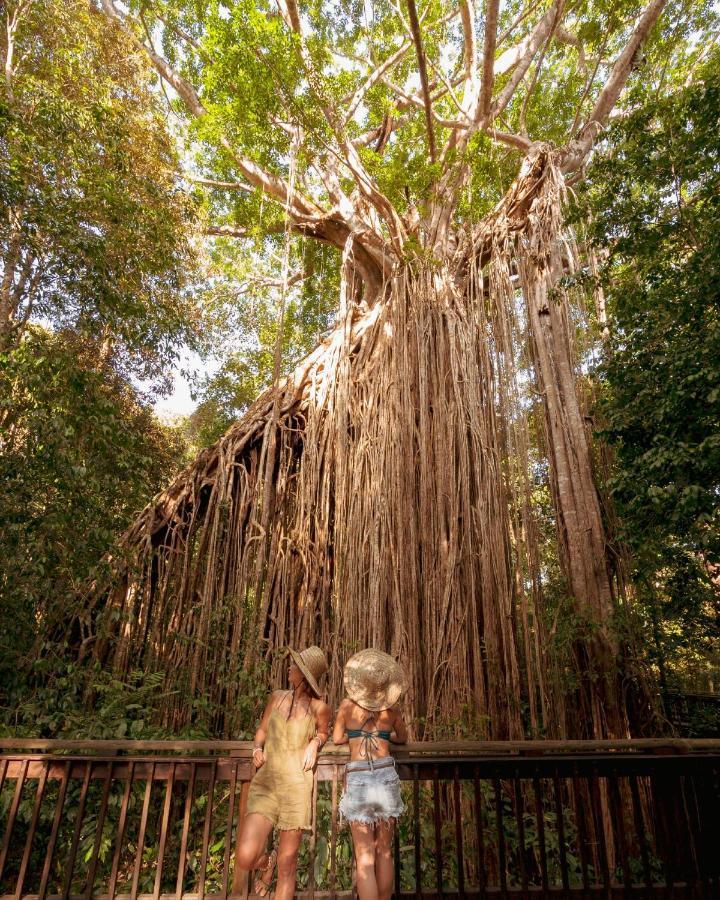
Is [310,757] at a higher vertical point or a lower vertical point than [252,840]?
higher

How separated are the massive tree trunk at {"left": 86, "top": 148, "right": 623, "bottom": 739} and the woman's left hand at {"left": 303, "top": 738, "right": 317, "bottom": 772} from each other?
2.15 m

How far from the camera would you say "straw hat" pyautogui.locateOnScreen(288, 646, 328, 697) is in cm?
193

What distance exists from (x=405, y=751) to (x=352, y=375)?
4075 mm

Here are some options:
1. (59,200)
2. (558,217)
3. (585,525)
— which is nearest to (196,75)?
(59,200)

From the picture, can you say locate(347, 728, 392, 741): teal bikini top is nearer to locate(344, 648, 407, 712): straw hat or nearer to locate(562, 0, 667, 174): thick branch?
locate(344, 648, 407, 712): straw hat

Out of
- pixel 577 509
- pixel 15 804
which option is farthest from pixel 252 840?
pixel 577 509

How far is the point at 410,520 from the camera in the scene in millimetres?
4457

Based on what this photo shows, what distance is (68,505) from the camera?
3.55 m

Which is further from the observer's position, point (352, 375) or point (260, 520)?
point (352, 375)

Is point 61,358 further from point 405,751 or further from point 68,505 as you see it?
point 405,751

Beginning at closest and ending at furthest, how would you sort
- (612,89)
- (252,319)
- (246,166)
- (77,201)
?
(77,201) < (612,89) < (246,166) < (252,319)

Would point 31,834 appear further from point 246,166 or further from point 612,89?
point 612,89

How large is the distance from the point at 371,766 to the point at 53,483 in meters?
2.77

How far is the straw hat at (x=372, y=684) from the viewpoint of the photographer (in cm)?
184
